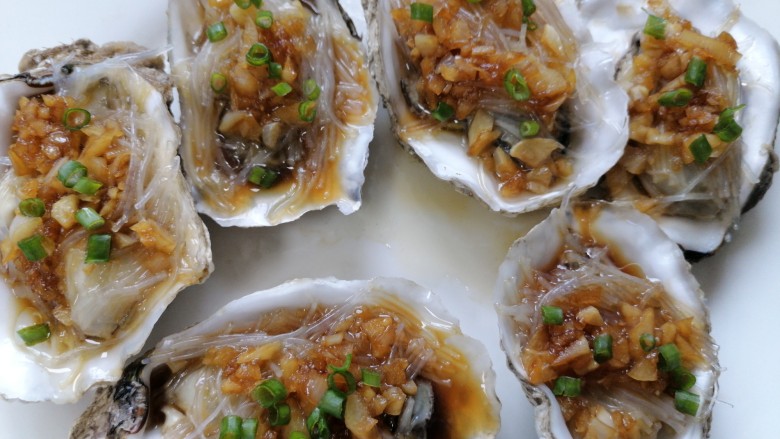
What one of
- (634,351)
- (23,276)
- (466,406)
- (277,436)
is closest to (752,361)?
(634,351)

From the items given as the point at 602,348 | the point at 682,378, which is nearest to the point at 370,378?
the point at 602,348

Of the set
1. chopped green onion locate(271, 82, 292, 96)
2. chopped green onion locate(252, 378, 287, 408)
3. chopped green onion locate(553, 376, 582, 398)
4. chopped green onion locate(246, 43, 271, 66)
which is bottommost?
chopped green onion locate(252, 378, 287, 408)

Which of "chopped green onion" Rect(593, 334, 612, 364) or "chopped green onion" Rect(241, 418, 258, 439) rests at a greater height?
"chopped green onion" Rect(593, 334, 612, 364)

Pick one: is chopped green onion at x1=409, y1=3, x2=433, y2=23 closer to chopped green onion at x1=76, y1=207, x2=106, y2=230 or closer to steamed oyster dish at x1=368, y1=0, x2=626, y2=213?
steamed oyster dish at x1=368, y1=0, x2=626, y2=213

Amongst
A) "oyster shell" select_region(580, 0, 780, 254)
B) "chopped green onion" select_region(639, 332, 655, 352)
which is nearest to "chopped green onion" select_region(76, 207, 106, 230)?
"chopped green onion" select_region(639, 332, 655, 352)

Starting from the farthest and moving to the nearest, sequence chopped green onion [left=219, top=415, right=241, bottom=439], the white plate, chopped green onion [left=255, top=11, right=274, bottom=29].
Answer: the white plate
chopped green onion [left=255, top=11, right=274, bottom=29]
chopped green onion [left=219, top=415, right=241, bottom=439]

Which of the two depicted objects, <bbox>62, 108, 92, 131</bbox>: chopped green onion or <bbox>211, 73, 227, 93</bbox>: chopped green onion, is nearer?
<bbox>62, 108, 92, 131</bbox>: chopped green onion

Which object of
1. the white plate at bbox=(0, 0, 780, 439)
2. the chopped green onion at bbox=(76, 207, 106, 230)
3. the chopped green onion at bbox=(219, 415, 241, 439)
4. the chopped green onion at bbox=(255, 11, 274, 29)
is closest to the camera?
the chopped green onion at bbox=(219, 415, 241, 439)

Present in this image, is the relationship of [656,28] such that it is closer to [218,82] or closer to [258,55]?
[258,55]
